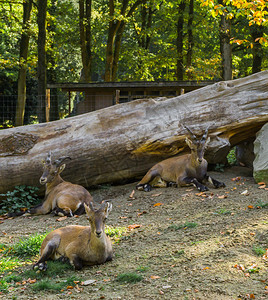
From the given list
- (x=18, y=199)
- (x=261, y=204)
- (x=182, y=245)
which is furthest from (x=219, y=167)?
(x=182, y=245)

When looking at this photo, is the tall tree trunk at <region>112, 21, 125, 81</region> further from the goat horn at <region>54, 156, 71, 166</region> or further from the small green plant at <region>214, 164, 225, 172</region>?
the goat horn at <region>54, 156, 71, 166</region>

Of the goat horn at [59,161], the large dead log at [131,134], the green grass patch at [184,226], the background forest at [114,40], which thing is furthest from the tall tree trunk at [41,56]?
the green grass patch at [184,226]

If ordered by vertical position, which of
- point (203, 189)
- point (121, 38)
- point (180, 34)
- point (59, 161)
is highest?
point (180, 34)

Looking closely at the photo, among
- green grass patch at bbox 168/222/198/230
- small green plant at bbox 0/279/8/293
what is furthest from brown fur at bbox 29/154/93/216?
small green plant at bbox 0/279/8/293

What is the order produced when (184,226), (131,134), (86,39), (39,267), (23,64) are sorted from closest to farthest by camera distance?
1. (39,267)
2. (184,226)
3. (131,134)
4. (23,64)
5. (86,39)

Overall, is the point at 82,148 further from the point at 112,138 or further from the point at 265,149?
the point at 265,149

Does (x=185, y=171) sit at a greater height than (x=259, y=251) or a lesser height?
greater

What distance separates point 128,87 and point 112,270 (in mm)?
11277

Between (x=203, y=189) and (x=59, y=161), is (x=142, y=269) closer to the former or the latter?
(x=203, y=189)

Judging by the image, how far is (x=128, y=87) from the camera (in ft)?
51.4

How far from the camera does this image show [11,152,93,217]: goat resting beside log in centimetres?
793

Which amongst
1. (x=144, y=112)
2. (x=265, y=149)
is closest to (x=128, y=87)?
(x=144, y=112)

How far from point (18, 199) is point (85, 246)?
400 cm

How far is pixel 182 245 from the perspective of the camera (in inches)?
216
